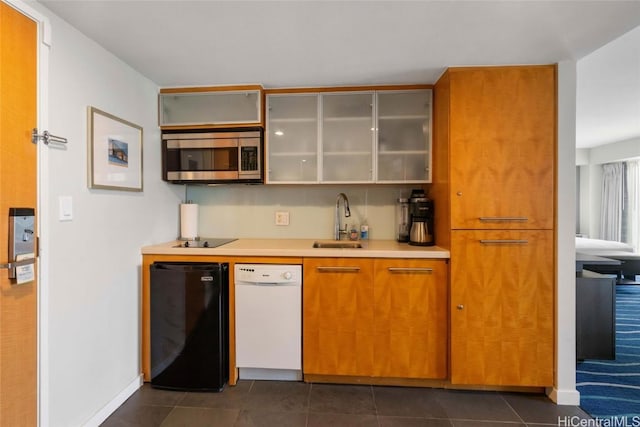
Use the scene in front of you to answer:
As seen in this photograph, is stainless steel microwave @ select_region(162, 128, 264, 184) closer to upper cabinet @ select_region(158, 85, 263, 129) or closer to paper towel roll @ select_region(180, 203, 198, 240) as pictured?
upper cabinet @ select_region(158, 85, 263, 129)

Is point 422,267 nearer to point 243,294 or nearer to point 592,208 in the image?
point 243,294

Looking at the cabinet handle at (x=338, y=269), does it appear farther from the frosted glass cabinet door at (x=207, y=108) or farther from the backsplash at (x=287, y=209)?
the frosted glass cabinet door at (x=207, y=108)

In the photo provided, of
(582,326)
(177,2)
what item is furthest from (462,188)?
(177,2)

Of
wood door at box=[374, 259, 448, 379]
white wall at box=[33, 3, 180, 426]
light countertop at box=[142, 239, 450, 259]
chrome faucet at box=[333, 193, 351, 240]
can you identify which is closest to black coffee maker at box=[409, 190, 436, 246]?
light countertop at box=[142, 239, 450, 259]

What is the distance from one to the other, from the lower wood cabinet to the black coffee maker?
0.91ft

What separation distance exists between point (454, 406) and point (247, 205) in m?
2.14

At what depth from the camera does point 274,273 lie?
6.97 ft

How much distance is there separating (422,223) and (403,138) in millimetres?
664

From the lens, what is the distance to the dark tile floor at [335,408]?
1.82 metres

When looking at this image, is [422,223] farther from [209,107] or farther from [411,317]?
[209,107]

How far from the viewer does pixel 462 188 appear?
2.04m

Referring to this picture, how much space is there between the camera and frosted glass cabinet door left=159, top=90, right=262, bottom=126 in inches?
93.8

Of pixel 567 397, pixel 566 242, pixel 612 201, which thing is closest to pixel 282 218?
pixel 566 242

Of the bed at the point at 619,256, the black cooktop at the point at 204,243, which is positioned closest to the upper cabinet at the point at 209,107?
the black cooktop at the point at 204,243
